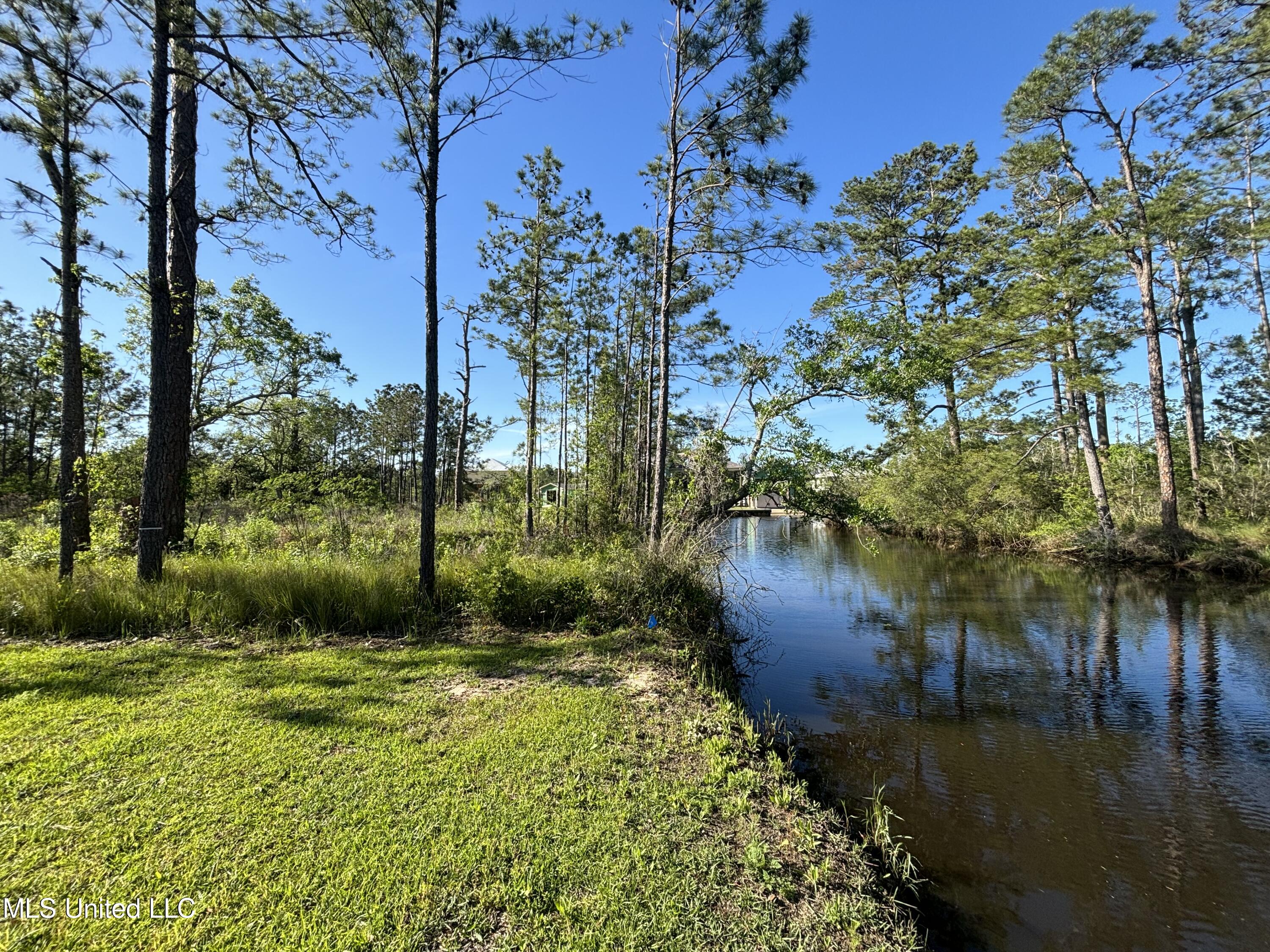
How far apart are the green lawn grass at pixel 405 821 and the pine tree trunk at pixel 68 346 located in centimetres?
225

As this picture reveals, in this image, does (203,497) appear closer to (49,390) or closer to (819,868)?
(819,868)

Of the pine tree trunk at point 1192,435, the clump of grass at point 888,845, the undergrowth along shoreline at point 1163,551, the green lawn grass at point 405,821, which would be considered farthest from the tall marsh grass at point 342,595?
the pine tree trunk at point 1192,435

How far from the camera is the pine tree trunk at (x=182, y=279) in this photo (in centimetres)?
666

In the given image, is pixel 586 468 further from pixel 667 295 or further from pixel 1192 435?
pixel 1192 435

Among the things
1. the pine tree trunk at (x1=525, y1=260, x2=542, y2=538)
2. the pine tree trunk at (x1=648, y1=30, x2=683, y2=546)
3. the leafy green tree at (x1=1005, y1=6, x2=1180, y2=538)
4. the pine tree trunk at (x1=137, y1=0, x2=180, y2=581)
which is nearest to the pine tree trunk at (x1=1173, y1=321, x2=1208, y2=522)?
the leafy green tree at (x1=1005, y1=6, x2=1180, y2=538)

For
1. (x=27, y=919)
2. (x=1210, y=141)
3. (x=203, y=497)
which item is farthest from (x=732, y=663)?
(x=1210, y=141)

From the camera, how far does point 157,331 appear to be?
5219 millimetres

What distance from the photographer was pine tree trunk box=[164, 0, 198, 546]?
666cm

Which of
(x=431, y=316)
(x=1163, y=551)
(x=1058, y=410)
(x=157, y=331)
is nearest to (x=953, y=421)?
(x=1058, y=410)

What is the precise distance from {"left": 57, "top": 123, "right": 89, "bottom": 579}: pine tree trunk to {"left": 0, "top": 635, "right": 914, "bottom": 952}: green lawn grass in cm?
225

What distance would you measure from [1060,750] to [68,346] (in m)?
11.8

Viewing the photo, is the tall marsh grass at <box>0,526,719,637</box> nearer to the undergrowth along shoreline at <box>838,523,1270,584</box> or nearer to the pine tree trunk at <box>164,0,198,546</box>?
the pine tree trunk at <box>164,0,198,546</box>

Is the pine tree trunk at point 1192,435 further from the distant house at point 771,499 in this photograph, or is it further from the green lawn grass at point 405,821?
the green lawn grass at point 405,821

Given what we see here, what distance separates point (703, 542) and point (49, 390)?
29.8 metres
